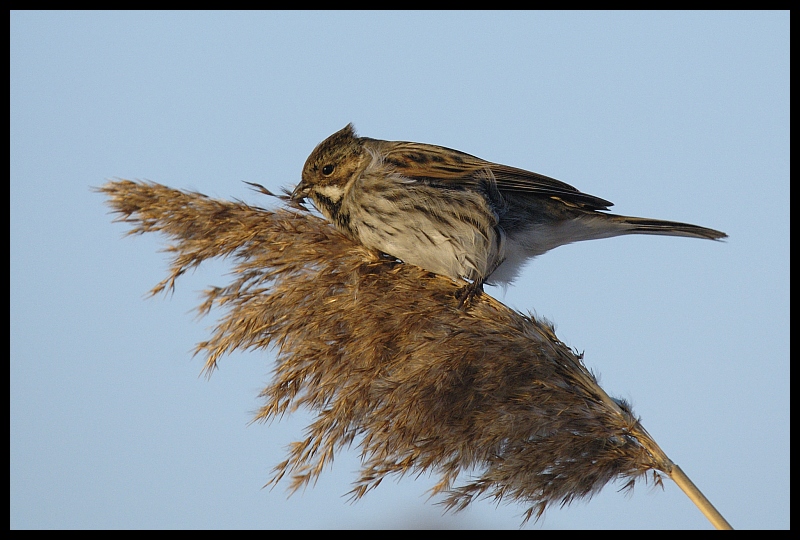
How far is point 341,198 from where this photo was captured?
13.3ft

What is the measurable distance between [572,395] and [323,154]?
1.98 meters

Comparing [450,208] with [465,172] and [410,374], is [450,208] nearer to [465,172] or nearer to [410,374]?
[465,172]

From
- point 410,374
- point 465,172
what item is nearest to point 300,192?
point 465,172

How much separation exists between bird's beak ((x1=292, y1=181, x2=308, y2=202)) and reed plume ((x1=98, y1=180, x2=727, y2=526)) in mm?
940

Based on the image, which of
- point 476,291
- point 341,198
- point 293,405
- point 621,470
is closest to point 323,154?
point 341,198

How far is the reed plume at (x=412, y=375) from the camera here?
2.81 meters

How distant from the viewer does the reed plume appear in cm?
281

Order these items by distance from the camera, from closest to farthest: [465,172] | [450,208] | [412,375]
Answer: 1. [412,375]
2. [450,208]
3. [465,172]

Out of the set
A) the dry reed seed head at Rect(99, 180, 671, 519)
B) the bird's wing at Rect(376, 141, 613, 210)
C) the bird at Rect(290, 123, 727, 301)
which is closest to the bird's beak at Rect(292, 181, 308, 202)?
the bird at Rect(290, 123, 727, 301)

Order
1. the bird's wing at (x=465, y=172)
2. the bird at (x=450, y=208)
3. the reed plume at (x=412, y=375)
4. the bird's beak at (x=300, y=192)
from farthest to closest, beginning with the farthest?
the bird's wing at (x=465, y=172)
the bird's beak at (x=300, y=192)
the bird at (x=450, y=208)
the reed plume at (x=412, y=375)

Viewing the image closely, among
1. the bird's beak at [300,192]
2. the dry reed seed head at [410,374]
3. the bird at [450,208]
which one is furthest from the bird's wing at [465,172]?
the dry reed seed head at [410,374]

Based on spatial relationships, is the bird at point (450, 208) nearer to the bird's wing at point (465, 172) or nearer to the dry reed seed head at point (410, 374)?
the bird's wing at point (465, 172)

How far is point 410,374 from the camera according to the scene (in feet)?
9.25

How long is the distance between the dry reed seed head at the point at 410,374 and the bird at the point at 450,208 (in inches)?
26.6
